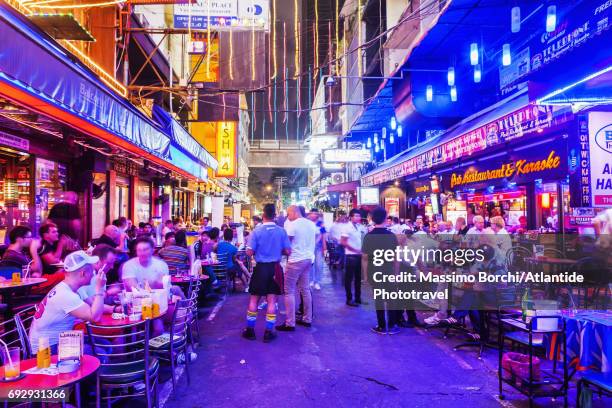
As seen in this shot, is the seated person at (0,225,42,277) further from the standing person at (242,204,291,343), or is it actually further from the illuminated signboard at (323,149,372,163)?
the illuminated signboard at (323,149,372,163)

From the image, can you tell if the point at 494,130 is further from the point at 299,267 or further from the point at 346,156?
the point at 346,156

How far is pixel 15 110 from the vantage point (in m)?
6.05

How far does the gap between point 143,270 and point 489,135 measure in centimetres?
883

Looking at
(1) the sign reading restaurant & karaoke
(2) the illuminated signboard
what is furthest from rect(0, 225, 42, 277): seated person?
(2) the illuminated signboard

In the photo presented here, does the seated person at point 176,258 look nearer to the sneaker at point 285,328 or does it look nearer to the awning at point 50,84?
the sneaker at point 285,328

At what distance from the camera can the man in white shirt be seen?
18.6 feet

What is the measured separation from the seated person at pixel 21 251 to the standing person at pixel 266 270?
3.59 metres

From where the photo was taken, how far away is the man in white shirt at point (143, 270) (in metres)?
5.66

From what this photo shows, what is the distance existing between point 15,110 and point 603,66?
8223 millimetres

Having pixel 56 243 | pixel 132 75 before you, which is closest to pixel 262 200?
pixel 132 75

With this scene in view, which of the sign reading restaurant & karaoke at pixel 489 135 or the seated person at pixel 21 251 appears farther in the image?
the sign reading restaurant & karaoke at pixel 489 135

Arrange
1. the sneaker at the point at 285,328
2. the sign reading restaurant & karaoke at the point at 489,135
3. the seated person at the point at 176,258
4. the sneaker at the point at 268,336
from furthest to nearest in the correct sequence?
the sign reading restaurant & karaoke at the point at 489,135 → the seated person at the point at 176,258 → the sneaker at the point at 285,328 → the sneaker at the point at 268,336

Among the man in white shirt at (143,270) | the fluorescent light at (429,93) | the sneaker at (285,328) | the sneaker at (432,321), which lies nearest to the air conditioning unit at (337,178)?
the fluorescent light at (429,93)

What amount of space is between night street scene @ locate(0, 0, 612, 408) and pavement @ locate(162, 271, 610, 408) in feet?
0.12
